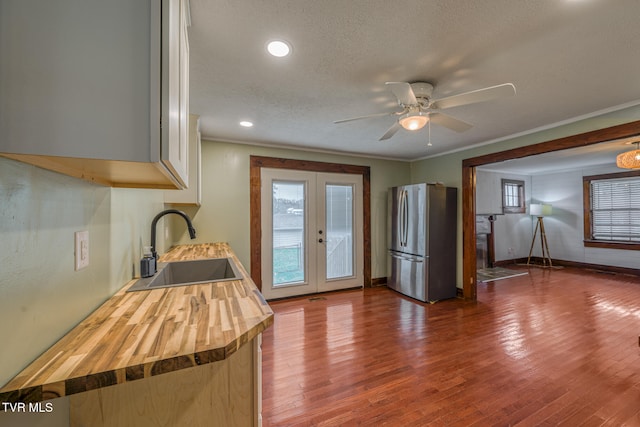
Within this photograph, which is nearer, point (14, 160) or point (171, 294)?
point (14, 160)

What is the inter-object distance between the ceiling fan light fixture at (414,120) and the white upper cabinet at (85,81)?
1.74 metres

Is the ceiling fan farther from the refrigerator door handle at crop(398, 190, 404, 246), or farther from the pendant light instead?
the pendant light

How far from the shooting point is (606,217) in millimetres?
5914

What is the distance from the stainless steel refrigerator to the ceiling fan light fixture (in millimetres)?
1961

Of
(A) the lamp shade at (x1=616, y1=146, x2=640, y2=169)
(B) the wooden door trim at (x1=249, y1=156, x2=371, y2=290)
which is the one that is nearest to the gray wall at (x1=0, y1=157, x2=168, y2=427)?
(B) the wooden door trim at (x1=249, y1=156, x2=371, y2=290)

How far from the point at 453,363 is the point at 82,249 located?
8.63ft

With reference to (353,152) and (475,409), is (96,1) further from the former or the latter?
(353,152)

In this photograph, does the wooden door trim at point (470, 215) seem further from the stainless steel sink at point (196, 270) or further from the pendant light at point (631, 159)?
the stainless steel sink at point (196, 270)

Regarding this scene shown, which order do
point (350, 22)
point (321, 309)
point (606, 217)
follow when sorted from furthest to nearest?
point (606, 217) < point (321, 309) < point (350, 22)

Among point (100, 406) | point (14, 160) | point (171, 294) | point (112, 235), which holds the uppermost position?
point (14, 160)

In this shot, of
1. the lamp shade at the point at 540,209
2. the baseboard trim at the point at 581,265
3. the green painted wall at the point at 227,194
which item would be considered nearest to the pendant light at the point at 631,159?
the lamp shade at the point at 540,209

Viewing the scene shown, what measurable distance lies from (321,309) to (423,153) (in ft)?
10.2

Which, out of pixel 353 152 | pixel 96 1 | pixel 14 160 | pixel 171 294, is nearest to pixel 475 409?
pixel 171 294

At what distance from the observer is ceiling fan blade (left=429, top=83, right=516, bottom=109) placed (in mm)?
1586
